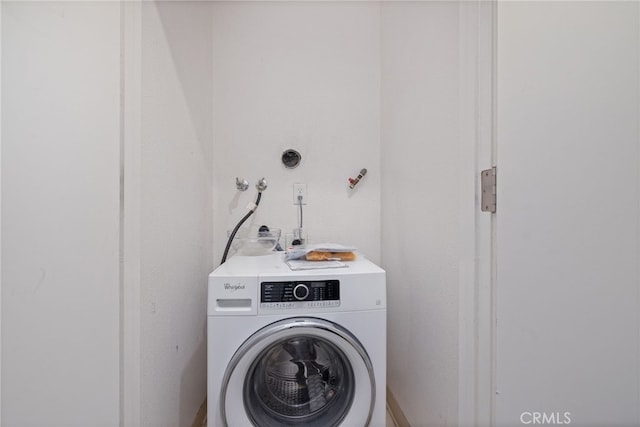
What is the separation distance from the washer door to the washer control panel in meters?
0.05

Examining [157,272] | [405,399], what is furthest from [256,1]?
[405,399]

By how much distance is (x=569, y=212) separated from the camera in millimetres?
498

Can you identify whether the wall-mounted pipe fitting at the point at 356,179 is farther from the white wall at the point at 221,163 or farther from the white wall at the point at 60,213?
the white wall at the point at 60,213

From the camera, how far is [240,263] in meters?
1.05

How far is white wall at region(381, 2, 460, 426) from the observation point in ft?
2.72

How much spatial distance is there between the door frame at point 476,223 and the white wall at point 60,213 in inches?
40.1

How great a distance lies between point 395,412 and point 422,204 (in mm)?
1065

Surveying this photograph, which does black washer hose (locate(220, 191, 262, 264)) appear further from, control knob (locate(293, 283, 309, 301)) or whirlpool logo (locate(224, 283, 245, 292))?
control knob (locate(293, 283, 309, 301))

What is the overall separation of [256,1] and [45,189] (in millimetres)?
1459

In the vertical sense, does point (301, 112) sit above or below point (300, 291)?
above

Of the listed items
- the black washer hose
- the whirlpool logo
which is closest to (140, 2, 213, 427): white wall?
the black washer hose

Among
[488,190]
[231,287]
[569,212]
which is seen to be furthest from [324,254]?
[569,212]

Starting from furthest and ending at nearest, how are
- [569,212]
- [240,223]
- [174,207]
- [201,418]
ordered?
[240,223], [201,418], [174,207], [569,212]

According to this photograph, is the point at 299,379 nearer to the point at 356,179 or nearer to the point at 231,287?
the point at 231,287
